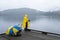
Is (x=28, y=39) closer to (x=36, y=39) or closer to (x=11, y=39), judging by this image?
(x=36, y=39)

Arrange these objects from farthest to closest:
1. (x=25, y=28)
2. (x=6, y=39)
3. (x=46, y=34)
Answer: (x=25, y=28), (x=46, y=34), (x=6, y=39)

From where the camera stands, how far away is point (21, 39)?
30.8 feet

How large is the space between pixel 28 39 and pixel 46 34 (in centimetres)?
242

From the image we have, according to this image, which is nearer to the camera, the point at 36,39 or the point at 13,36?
the point at 36,39

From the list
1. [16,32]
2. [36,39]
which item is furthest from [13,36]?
[36,39]

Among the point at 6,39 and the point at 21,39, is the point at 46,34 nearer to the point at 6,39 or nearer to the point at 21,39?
the point at 21,39

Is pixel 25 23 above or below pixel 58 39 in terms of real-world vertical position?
above

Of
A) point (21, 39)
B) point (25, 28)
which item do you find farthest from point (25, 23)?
point (21, 39)

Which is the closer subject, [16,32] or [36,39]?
[36,39]

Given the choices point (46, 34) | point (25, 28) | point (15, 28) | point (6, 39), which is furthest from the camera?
point (25, 28)

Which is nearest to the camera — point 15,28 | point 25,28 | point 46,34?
point 15,28

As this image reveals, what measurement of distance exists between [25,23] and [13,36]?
3.25m

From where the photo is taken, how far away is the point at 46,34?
11.3 metres

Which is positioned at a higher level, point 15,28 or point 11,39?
point 15,28
